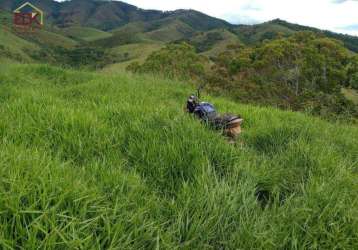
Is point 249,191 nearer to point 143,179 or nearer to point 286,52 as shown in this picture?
point 143,179

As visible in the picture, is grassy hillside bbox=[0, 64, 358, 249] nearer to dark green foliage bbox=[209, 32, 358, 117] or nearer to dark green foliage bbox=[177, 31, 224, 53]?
dark green foliage bbox=[209, 32, 358, 117]

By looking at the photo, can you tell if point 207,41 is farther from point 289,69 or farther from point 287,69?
point 289,69

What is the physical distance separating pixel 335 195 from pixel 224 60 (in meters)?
25.6

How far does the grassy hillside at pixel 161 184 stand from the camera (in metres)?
1.82

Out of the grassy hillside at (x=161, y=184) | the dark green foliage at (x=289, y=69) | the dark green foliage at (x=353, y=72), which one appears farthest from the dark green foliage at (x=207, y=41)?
the grassy hillside at (x=161, y=184)

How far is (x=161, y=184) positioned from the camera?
2693 millimetres

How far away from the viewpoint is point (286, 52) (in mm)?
25391

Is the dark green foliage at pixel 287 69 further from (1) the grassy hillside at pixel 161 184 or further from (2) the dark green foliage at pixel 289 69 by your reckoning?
(1) the grassy hillside at pixel 161 184

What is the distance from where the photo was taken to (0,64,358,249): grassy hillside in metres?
1.82

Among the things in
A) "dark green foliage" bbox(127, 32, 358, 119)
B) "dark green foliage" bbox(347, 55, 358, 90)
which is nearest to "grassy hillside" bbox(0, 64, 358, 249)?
"dark green foliage" bbox(127, 32, 358, 119)

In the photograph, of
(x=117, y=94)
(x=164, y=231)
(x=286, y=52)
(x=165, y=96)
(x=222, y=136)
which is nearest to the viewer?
(x=164, y=231)

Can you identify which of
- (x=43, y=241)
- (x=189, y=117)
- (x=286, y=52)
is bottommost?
(x=43, y=241)

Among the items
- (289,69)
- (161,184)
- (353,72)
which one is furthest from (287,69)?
(161,184)

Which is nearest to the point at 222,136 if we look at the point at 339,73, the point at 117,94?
the point at 117,94
